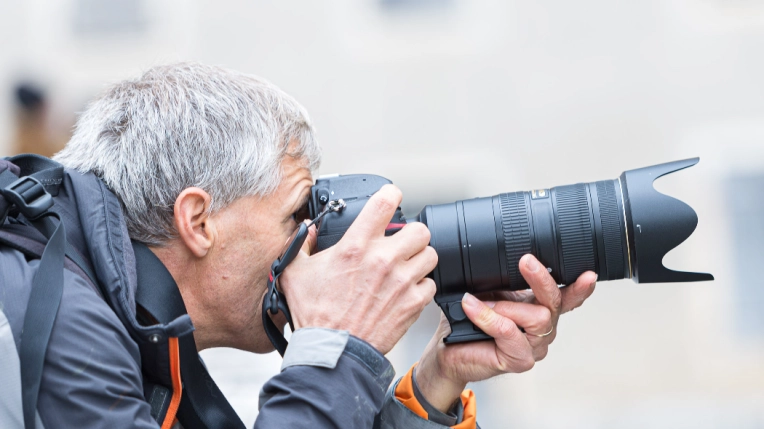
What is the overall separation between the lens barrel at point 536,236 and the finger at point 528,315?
0.22ft

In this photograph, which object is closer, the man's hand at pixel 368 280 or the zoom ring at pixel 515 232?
the man's hand at pixel 368 280

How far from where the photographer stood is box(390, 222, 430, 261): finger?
1.60 m

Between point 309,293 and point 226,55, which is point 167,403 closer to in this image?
point 309,293

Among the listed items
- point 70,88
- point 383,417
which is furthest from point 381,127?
point 383,417

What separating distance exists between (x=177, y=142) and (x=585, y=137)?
2.89 meters

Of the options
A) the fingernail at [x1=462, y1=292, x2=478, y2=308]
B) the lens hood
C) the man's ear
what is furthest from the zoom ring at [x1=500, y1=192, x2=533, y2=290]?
the man's ear

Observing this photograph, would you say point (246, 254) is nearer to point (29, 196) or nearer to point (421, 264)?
point (421, 264)

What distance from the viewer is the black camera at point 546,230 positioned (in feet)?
5.41

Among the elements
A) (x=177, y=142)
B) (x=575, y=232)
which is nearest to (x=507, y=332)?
(x=575, y=232)

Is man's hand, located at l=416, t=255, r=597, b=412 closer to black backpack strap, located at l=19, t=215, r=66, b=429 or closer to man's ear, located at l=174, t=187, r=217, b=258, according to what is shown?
man's ear, located at l=174, t=187, r=217, b=258

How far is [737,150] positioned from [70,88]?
11.9 ft

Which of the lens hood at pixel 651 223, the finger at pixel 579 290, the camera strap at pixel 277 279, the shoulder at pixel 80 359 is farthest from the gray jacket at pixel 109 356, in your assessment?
the lens hood at pixel 651 223

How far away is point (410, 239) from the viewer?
5.29 feet

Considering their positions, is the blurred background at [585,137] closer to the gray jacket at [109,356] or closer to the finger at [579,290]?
the finger at [579,290]
